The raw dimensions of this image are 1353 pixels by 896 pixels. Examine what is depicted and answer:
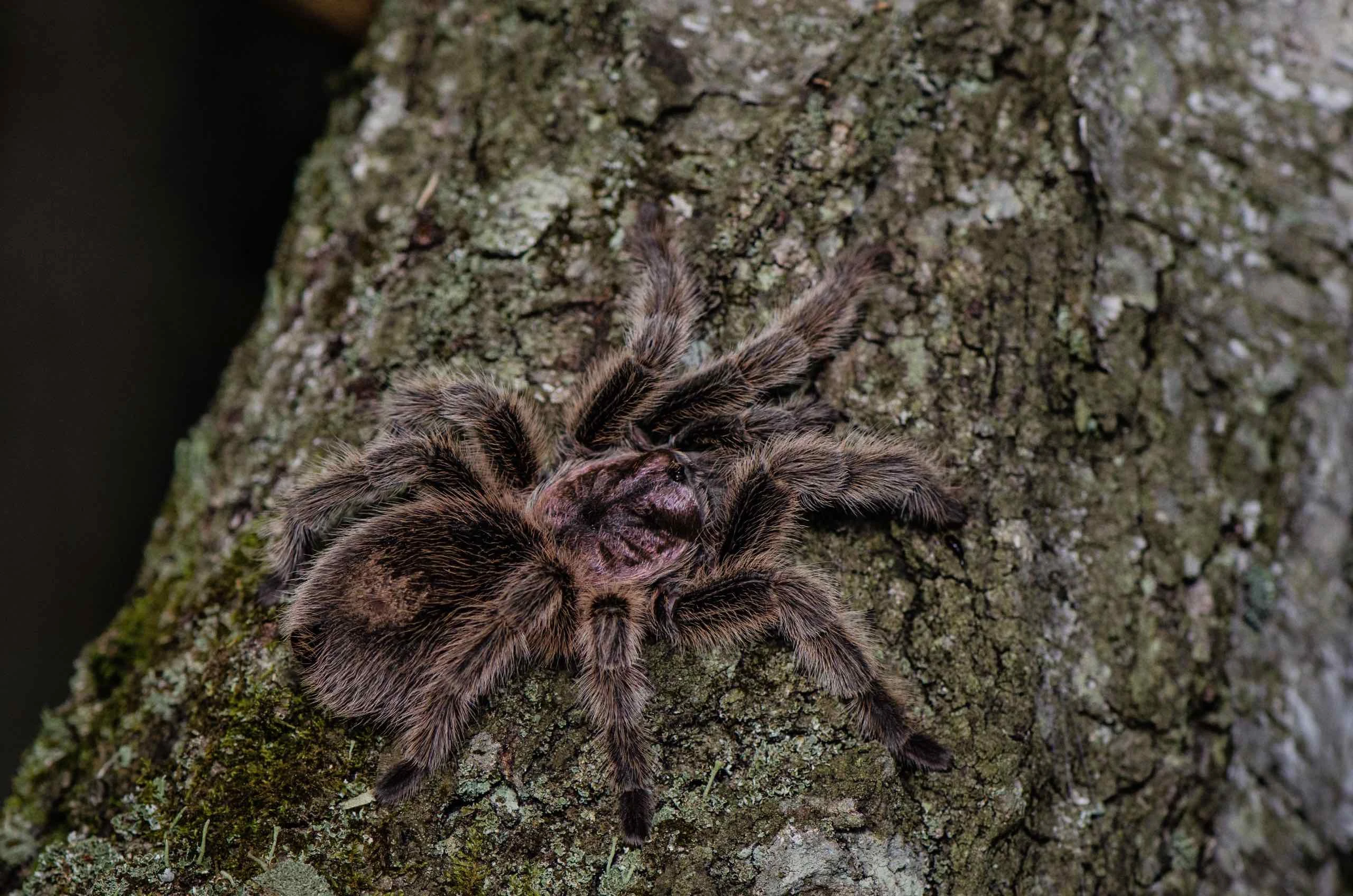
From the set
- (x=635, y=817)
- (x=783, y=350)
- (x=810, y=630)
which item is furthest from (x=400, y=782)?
(x=783, y=350)

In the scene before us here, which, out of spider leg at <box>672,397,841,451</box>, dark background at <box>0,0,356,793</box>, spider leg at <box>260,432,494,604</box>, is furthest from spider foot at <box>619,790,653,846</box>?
dark background at <box>0,0,356,793</box>

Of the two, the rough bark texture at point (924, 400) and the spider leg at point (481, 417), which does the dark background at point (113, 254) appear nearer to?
the rough bark texture at point (924, 400)

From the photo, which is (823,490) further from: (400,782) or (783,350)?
(400,782)

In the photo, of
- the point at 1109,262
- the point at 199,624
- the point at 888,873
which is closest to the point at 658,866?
the point at 888,873

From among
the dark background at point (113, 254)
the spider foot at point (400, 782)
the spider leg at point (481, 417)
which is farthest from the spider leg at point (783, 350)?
the dark background at point (113, 254)

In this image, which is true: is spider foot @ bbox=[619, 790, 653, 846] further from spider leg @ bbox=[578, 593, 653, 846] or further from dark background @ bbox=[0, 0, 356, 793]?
dark background @ bbox=[0, 0, 356, 793]

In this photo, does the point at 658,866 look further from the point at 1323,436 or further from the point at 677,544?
the point at 1323,436
